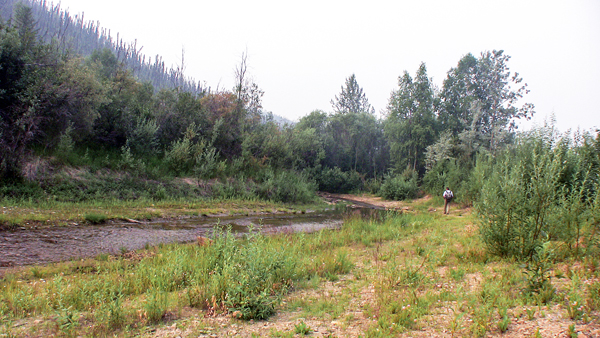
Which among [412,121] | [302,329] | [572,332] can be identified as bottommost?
[302,329]

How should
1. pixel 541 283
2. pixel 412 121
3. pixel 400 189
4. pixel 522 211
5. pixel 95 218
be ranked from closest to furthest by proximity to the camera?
pixel 541 283 < pixel 522 211 < pixel 95 218 < pixel 400 189 < pixel 412 121

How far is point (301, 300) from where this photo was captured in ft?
16.2

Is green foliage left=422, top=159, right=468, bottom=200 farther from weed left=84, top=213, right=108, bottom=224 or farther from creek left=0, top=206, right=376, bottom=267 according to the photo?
weed left=84, top=213, right=108, bottom=224

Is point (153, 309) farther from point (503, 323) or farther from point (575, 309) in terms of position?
point (575, 309)

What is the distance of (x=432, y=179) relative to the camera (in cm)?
3416

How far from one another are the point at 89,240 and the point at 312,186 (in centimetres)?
2318

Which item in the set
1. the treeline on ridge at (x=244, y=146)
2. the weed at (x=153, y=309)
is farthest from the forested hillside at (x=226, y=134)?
the weed at (x=153, y=309)

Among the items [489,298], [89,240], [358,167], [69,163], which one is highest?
[358,167]

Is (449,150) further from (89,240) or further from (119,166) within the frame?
(89,240)

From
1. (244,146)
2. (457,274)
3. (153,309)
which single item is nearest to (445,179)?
(244,146)

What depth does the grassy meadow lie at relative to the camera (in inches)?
149

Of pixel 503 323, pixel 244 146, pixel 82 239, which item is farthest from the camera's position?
pixel 244 146

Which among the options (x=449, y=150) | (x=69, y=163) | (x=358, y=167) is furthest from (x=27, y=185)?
(x=358, y=167)

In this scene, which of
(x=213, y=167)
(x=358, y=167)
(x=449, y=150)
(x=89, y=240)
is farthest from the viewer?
(x=358, y=167)
